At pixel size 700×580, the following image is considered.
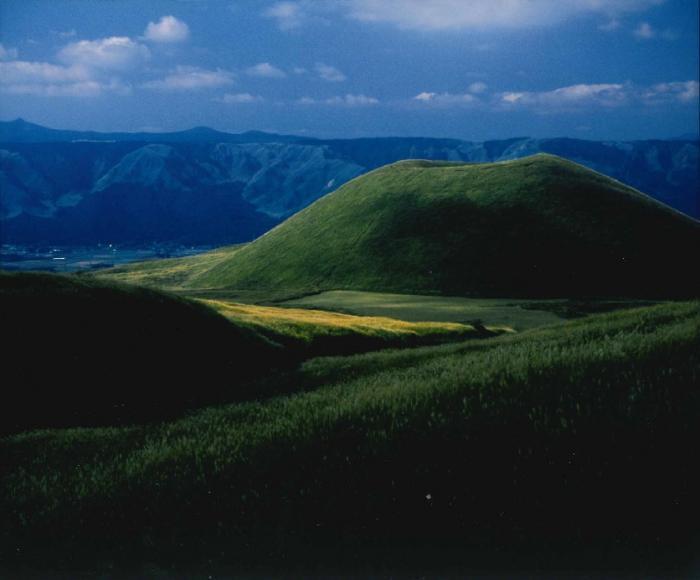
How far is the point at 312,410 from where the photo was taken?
12125 millimetres

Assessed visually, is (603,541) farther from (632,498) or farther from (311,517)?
(311,517)

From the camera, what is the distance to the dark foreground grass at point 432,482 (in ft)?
23.2

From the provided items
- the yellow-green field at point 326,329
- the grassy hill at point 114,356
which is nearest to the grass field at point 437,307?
the yellow-green field at point 326,329

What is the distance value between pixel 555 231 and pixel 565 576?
165964 mm

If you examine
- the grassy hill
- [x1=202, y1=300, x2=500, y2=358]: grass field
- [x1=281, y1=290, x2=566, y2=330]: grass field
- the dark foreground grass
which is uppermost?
the dark foreground grass

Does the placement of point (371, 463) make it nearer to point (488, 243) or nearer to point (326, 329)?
point (326, 329)

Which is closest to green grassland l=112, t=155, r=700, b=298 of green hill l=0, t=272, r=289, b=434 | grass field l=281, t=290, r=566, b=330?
grass field l=281, t=290, r=566, b=330

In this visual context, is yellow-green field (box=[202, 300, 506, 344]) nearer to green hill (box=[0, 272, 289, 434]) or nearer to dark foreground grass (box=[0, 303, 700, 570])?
green hill (box=[0, 272, 289, 434])

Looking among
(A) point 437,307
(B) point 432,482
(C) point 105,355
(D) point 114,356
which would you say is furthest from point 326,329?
(A) point 437,307

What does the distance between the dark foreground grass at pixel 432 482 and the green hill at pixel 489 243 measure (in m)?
129

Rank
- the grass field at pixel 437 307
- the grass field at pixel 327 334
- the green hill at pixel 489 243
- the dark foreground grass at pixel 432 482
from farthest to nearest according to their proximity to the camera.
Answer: the green hill at pixel 489 243 → the grass field at pixel 437 307 → the grass field at pixel 327 334 → the dark foreground grass at pixel 432 482

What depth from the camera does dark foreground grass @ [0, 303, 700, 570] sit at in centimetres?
708

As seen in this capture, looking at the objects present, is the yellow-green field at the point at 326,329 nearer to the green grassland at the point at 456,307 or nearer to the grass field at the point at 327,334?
the grass field at the point at 327,334

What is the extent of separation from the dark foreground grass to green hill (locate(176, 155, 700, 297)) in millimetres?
129452
